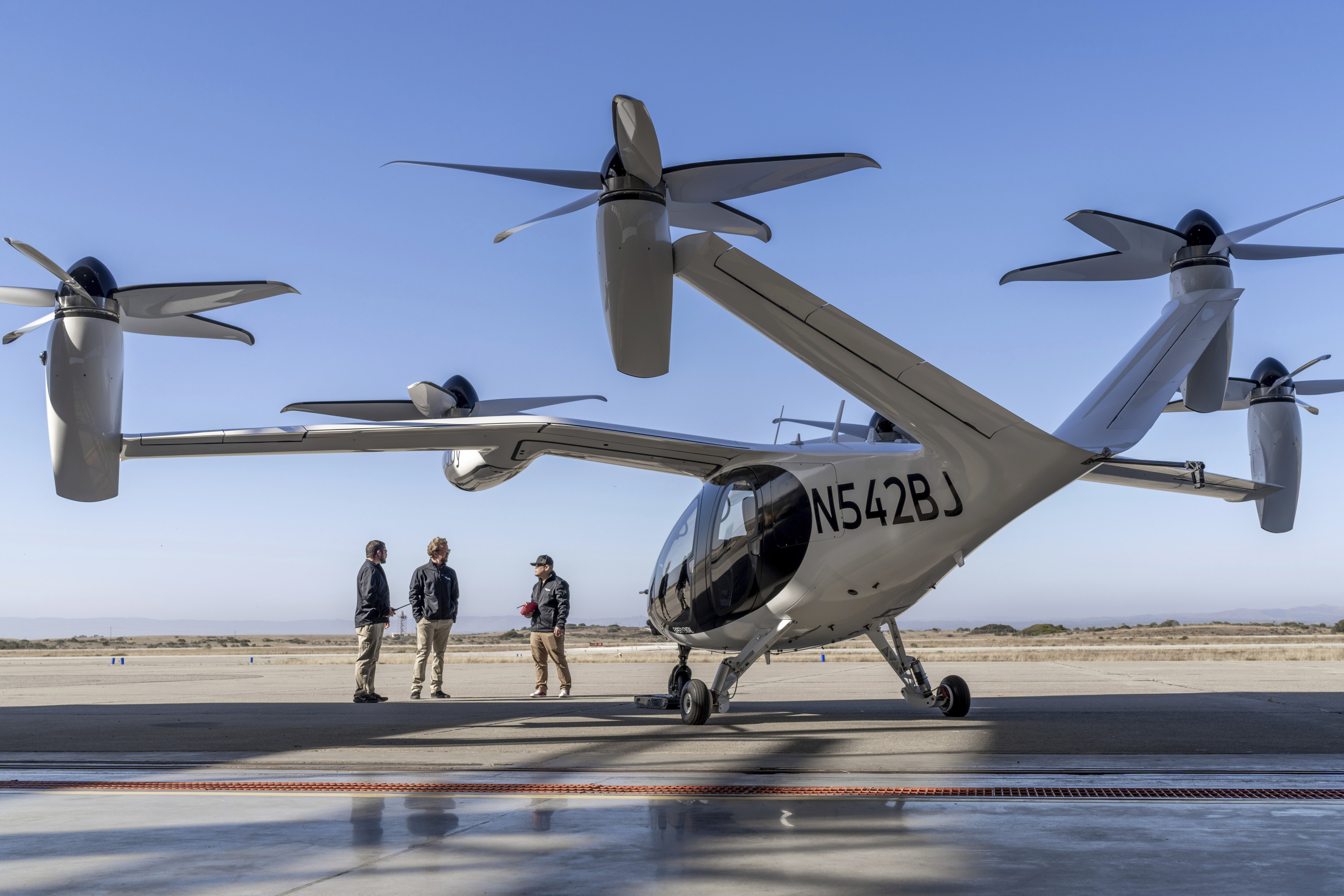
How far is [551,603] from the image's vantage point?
47.3 ft

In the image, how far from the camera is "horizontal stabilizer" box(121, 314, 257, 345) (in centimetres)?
1101

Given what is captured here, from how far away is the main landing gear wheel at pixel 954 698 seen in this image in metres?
10.4

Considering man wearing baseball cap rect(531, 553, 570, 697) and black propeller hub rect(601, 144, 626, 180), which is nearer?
black propeller hub rect(601, 144, 626, 180)

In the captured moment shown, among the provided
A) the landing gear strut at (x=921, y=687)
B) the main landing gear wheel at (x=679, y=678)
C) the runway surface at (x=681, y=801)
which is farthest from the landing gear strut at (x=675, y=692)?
the landing gear strut at (x=921, y=687)

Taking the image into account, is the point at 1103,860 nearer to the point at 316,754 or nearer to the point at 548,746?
the point at 548,746

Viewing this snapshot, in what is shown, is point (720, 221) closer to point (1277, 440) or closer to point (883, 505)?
point (883, 505)

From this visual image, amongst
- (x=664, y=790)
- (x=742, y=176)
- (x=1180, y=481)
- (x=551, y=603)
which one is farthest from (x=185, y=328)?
(x=1180, y=481)

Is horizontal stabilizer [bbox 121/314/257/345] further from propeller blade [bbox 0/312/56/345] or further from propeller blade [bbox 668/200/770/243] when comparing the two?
propeller blade [bbox 668/200/770/243]

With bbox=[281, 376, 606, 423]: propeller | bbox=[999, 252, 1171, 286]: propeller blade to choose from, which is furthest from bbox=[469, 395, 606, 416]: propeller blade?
bbox=[999, 252, 1171, 286]: propeller blade

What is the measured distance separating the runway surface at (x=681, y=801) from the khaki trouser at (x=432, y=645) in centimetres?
257

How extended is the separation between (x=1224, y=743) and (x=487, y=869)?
670 cm

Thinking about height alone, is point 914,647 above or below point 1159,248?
below

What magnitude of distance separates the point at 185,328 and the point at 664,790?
8971mm

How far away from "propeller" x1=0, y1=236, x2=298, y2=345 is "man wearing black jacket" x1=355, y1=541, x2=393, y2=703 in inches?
183
